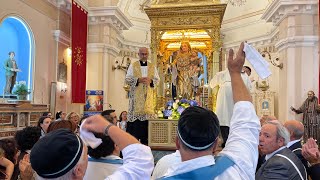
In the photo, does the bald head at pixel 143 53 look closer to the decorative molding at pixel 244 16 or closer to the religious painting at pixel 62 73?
the religious painting at pixel 62 73

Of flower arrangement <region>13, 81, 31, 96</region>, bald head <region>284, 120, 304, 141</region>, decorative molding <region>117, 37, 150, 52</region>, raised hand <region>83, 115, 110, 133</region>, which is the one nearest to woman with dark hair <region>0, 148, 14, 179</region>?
raised hand <region>83, 115, 110, 133</region>

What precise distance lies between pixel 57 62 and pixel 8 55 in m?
2.07

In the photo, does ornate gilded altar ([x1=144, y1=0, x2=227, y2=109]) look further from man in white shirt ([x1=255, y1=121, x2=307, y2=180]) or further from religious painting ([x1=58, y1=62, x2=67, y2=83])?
man in white shirt ([x1=255, y1=121, x2=307, y2=180])

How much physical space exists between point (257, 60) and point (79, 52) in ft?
35.3

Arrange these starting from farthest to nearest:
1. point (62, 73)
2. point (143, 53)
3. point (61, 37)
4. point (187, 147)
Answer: point (62, 73), point (61, 37), point (143, 53), point (187, 147)

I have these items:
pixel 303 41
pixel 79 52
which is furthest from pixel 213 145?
pixel 79 52

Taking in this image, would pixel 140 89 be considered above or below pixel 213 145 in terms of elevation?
above

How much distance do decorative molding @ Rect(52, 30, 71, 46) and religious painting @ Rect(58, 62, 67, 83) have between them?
789mm

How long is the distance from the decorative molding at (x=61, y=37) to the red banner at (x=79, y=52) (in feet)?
1.36

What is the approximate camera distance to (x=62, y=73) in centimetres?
1153

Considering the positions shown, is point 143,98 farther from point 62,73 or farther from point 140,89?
point 62,73

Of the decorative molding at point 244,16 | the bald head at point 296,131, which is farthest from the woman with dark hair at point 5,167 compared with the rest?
the decorative molding at point 244,16

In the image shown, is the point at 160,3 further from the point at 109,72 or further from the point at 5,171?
the point at 5,171

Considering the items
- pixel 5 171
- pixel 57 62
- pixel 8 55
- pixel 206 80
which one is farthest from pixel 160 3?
pixel 5 171
